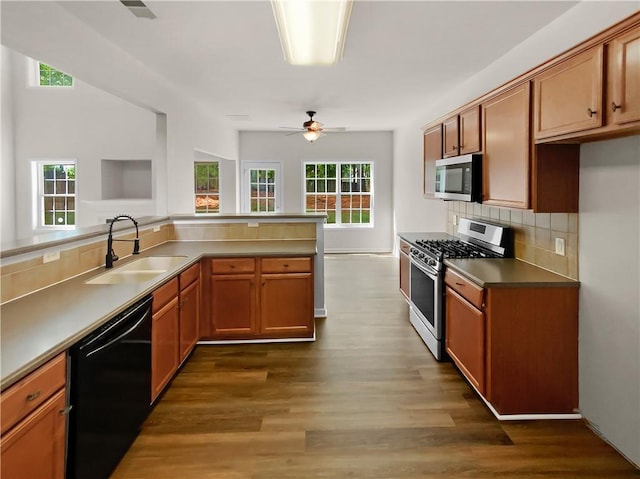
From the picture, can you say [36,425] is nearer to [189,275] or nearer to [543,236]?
[189,275]

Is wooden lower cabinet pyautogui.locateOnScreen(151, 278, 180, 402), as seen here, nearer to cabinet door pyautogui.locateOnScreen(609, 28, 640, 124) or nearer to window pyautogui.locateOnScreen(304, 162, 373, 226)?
cabinet door pyautogui.locateOnScreen(609, 28, 640, 124)

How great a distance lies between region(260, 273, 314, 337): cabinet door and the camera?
12.8ft

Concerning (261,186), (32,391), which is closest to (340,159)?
(261,186)

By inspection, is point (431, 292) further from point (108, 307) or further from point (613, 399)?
point (108, 307)

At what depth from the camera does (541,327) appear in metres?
2.60

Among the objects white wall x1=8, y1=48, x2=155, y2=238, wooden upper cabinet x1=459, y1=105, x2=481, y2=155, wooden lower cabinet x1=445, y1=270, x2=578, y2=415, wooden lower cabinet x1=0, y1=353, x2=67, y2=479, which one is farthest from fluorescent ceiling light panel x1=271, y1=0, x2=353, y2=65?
white wall x1=8, y1=48, x2=155, y2=238

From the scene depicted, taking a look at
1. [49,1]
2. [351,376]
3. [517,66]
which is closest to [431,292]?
[351,376]

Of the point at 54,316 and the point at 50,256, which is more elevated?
the point at 50,256

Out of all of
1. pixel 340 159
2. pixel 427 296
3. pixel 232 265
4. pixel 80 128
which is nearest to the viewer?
pixel 427 296

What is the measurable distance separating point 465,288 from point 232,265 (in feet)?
6.58

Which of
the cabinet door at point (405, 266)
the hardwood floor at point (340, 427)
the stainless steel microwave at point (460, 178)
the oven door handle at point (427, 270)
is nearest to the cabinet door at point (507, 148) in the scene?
the stainless steel microwave at point (460, 178)

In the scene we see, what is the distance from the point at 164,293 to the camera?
284 cm

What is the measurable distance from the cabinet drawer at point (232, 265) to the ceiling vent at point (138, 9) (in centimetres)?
195

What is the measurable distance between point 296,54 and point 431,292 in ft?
7.16
